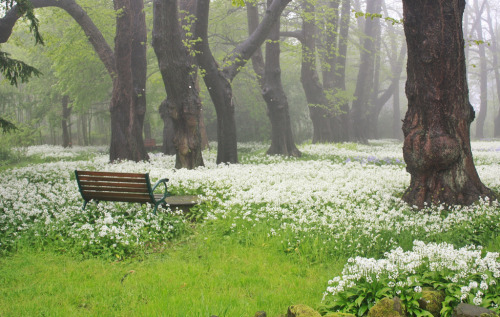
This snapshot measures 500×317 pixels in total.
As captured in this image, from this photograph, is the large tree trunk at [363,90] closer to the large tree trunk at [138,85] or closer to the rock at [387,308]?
the large tree trunk at [138,85]

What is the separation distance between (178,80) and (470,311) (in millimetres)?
10781

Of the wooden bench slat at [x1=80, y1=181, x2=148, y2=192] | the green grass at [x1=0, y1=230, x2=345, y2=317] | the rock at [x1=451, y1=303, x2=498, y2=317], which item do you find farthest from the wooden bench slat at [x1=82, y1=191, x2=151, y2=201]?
the rock at [x1=451, y1=303, x2=498, y2=317]

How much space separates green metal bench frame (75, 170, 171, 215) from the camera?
7211 millimetres

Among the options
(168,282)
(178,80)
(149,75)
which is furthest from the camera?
(149,75)

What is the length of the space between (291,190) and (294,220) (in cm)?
194

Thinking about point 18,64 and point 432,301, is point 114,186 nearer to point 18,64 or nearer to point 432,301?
point 18,64

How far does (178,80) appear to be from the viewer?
1266 centimetres

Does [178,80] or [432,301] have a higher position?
[178,80]

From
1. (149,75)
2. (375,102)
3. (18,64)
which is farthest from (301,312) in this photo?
(375,102)

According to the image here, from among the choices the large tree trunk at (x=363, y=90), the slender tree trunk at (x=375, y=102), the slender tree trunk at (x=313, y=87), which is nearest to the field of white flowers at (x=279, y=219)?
the slender tree trunk at (x=313, y=87)

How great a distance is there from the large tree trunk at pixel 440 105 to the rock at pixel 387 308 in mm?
4341

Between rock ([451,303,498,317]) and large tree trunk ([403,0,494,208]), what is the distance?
4.30 meters

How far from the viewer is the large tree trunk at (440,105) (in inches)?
284

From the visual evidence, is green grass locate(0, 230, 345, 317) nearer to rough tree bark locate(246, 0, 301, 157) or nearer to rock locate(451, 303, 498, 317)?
rock locate(451, 303, 498, 317)
